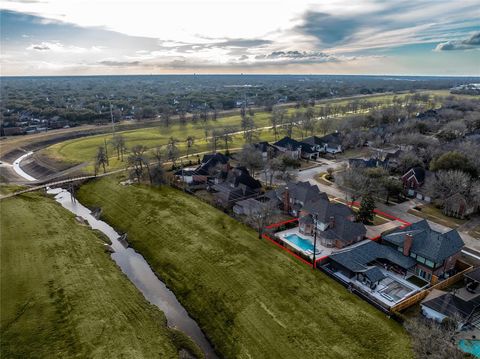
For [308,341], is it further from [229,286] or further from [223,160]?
[223,160]

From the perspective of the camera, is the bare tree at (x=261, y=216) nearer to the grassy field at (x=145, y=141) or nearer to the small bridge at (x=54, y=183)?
the small bridge at (x=54, y=183)

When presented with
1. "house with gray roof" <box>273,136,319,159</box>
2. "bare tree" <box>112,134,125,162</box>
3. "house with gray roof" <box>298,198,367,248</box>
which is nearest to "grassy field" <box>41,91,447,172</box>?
"bare tree" <box>112,134,125,162</box>

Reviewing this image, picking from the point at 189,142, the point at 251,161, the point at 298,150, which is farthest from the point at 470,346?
the point at 189,142

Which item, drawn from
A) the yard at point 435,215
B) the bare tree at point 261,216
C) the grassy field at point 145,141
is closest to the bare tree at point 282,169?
the bare tree at point 261,216

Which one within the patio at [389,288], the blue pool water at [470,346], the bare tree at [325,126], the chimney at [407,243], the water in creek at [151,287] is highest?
the bare tree at [325,126]

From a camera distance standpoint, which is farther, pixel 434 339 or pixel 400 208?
pixel 400 208

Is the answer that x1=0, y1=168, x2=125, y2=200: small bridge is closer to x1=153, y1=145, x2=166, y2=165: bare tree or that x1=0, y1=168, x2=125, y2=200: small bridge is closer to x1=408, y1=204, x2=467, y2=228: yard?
x1=153, y1=145, x2=166, y2=165: bare tree

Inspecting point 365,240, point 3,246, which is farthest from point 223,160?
point 3,246

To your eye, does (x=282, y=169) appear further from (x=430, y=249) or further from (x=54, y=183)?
(x=54, y=183)
